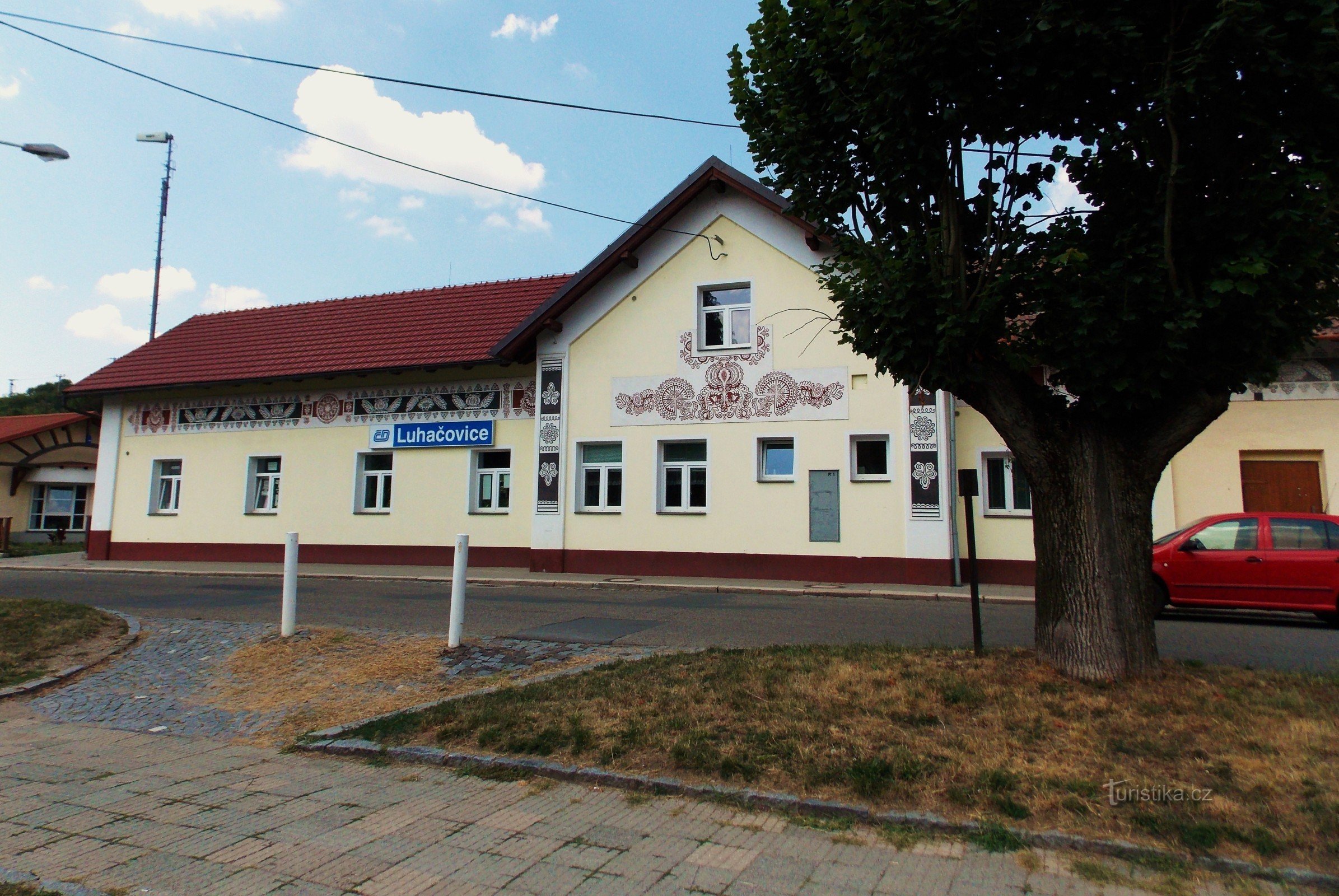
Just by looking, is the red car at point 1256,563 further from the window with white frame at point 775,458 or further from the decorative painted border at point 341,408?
the decorative painted border at point 341,408

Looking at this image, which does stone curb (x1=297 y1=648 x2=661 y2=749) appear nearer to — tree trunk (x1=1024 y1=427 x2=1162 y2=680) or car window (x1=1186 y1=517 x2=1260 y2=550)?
tree trunk (x1=1024 y1=427 x2=1162 y2=680)

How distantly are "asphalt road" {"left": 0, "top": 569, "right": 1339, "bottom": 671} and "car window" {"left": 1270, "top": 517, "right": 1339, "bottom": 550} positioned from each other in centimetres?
107

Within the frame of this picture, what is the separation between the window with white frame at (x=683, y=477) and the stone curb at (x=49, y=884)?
1440 centimetres

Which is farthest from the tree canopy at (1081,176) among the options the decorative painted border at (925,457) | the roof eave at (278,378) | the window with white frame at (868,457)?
the roof eave at (278,378)

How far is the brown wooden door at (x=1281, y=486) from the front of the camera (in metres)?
15.5

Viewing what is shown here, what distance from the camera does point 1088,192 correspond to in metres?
6.54

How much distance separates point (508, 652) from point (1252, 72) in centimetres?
759

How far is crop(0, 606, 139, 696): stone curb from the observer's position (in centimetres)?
725

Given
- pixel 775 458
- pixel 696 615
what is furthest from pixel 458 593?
pixel 775 458

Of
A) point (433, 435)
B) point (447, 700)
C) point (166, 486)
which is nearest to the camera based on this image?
point (447, 700)

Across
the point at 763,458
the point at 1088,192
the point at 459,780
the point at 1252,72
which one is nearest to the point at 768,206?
the point at 763,458

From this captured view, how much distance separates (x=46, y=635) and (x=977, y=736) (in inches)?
380

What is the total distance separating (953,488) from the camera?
16.0 m

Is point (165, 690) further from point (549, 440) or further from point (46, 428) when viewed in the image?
point (46, 428)
